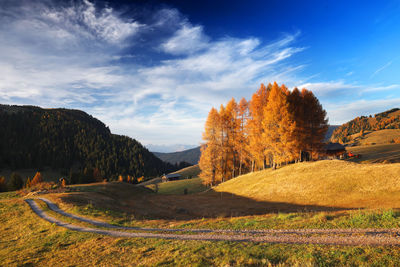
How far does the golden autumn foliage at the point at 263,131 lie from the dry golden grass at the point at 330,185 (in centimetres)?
507

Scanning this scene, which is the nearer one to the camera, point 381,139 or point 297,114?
point 297,114

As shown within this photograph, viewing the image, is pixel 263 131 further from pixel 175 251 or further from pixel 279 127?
pixel 175 251

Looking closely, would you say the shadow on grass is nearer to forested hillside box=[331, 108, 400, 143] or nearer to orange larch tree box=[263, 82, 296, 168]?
orange larch tree box=[263, 82, 296, 168]

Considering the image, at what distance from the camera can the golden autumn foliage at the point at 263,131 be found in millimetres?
35469

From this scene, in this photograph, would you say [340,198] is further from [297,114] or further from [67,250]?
[67,250]

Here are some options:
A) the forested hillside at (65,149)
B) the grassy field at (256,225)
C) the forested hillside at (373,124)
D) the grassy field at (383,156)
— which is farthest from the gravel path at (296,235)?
the forested hillside at (373,124)

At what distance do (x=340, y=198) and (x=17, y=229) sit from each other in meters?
34.6

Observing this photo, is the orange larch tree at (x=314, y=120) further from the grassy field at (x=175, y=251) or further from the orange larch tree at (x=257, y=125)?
the grassy field at (x=175, y=251)

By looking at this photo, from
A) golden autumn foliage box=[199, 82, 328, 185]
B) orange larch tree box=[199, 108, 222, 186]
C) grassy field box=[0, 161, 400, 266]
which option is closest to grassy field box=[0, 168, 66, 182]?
grassy field box=[0, 161, 400, 266]

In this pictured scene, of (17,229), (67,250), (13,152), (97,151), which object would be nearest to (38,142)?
(13,152)

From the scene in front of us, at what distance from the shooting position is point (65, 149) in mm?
143125

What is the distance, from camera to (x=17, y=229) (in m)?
17.4

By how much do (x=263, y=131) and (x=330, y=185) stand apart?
1706cm

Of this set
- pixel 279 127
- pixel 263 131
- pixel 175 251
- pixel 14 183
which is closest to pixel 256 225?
pixel 175 251
